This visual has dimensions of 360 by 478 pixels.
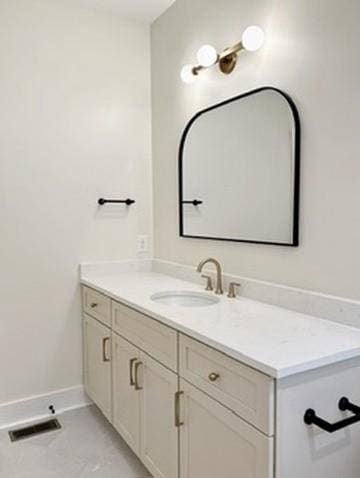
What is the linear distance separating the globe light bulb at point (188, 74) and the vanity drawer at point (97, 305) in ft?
4.32

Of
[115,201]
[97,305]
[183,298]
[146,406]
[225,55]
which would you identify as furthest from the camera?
[115,201]

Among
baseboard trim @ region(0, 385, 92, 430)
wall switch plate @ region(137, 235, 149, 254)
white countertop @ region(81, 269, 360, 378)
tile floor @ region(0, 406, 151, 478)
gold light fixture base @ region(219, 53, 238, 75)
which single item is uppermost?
gold light fixture base @ region(219, 53, 238, 75)

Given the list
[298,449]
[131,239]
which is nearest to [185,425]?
[298,449]

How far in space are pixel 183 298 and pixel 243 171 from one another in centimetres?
75

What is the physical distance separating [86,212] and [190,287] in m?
0.87

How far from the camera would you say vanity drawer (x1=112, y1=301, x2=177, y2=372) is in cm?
156

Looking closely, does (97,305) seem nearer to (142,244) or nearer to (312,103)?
(142,244)

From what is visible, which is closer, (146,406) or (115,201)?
(146,406)

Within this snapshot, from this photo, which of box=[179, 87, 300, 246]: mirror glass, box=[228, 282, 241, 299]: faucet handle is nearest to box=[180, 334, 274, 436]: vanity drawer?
box=[228, 282, 241, 299]: faucet handle

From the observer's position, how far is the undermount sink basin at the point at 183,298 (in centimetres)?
204

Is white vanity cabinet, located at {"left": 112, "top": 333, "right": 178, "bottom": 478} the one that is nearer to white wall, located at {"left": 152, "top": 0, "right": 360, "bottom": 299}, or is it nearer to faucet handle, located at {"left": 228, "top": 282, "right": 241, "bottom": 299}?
faucet handle, located at {"left": 228, "top": 282, "right": 241, "bottom": 299}

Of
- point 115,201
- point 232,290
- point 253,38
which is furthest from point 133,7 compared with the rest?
point 232,290

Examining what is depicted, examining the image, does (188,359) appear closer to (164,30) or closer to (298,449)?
(298,449)

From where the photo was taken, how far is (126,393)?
6.43 feet
